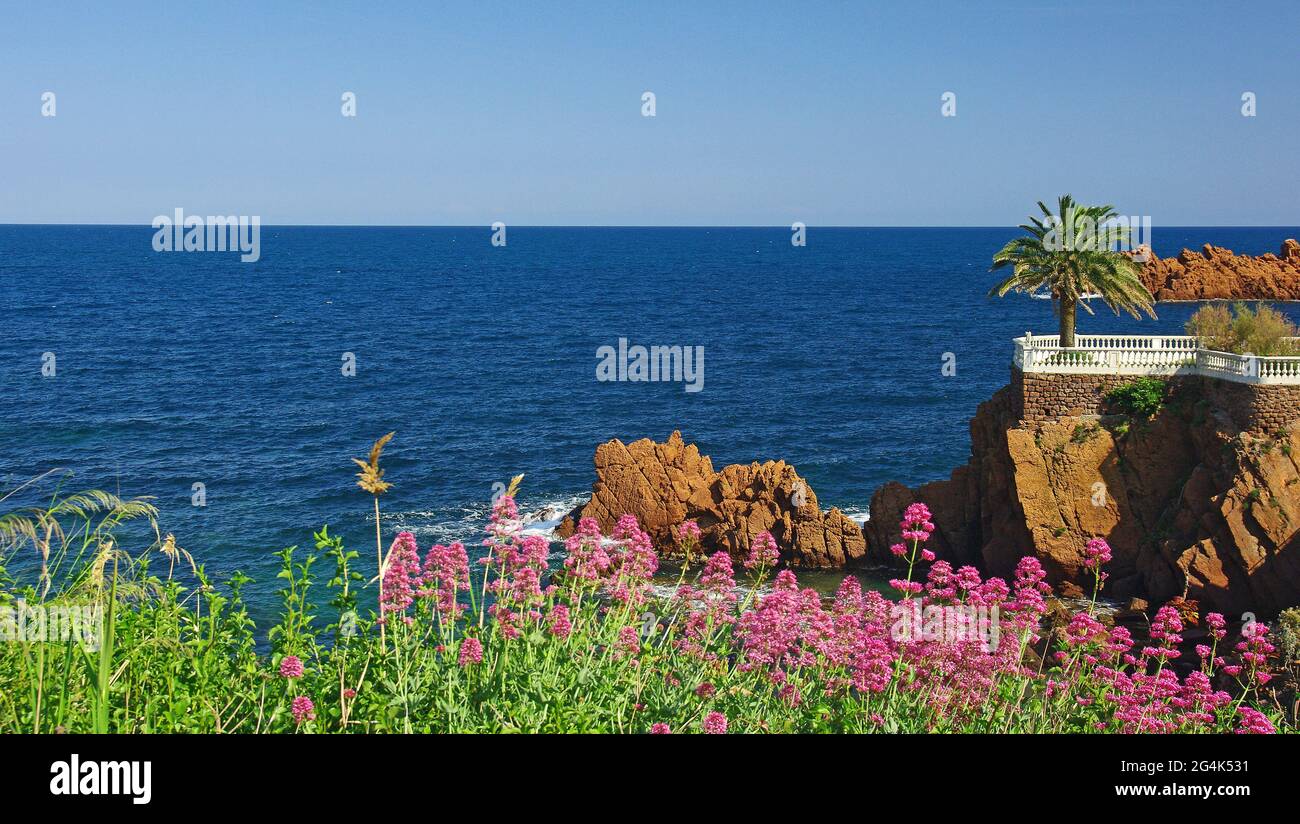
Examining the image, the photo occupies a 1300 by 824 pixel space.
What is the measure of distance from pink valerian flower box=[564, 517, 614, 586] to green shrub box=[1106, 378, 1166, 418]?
29.4m

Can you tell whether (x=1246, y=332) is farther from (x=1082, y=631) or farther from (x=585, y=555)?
(x=585, y=555)

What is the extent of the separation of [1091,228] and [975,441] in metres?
8.33

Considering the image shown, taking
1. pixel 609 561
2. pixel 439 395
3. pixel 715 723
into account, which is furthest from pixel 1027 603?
pixel 439 395

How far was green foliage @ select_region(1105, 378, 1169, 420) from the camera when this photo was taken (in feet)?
117

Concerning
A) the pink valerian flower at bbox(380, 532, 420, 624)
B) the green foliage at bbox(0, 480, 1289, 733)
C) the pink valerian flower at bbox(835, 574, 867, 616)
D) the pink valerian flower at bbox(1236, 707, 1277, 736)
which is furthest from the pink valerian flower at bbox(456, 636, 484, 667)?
the pink valerian flower at bbox(1236, 707, 1277, 736)

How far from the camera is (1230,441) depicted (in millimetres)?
32812

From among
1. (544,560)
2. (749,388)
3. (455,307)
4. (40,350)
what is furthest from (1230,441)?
(455,307)

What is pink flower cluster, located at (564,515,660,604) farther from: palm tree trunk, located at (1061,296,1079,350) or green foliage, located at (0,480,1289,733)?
palm tree trunk, located at (1061,296,1079,350)

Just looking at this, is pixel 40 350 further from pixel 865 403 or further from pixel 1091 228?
pixel 1091 228

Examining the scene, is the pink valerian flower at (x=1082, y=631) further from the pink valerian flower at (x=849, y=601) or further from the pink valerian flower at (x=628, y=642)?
the pink valerian flower at (x=628, y=642)

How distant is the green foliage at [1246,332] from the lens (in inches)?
1348

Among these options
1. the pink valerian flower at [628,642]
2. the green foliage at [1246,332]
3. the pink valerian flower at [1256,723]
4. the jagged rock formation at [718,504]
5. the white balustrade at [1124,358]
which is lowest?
the jagged rock formation at [718,504]

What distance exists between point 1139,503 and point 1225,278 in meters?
107

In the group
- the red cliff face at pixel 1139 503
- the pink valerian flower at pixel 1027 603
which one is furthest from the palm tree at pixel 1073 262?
the pink valerian flower at pixel 1027 603
